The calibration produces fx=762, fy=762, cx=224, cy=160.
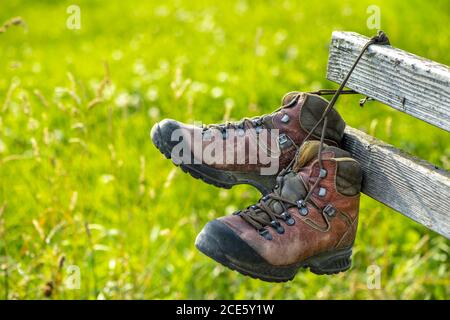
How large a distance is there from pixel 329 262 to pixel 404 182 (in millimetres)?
349

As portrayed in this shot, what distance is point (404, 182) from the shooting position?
7.37 ft

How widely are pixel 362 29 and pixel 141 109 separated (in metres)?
2.66

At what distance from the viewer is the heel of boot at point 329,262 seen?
237 centimetres

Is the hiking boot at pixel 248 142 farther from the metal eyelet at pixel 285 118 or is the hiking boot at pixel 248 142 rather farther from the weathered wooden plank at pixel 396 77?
the weathered wooden plank at pixel 396 77

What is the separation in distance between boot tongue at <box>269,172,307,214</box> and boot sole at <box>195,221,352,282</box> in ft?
0.56

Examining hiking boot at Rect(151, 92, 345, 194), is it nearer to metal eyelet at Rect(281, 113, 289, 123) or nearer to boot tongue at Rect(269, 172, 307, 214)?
→ metal eyelet at Rect(281, 113, 289, 123)

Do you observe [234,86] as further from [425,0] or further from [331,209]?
[331,209]

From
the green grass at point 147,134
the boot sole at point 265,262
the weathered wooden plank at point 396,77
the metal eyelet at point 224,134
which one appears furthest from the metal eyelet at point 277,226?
the green grass at point 147,134

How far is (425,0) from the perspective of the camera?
800cm

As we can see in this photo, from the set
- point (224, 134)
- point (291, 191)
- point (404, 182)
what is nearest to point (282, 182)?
point (291, 191)

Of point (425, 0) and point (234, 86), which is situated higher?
point (425, 0)

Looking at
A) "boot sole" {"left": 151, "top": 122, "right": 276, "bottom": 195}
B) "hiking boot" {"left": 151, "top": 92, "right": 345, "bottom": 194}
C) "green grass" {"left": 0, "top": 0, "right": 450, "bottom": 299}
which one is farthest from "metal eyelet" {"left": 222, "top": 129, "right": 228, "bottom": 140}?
"green grass" {"left": 0, "top": 0, "right": 450, "bottom": 299}
